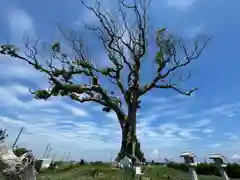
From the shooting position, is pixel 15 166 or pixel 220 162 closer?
pixel 15 166

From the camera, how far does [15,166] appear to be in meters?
2.71

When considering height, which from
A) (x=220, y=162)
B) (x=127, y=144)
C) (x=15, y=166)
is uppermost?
(x=127, y=144)

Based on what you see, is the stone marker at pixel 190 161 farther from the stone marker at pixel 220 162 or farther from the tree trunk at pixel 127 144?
the tree trunk at pixel 127 144

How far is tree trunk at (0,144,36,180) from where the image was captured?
2.70 metres

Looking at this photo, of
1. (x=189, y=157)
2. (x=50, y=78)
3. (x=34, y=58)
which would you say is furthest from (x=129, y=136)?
(x=189, y=157)

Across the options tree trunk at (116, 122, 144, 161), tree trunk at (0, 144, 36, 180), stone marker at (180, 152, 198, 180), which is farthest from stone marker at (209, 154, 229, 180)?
tree trunk at (116, 122, 144, 161)

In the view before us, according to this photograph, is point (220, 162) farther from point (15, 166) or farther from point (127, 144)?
point (127, 144)

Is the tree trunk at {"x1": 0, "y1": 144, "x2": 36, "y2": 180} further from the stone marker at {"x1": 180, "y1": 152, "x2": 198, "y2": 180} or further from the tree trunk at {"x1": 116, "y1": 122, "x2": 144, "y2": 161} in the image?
the tree trunk at {"x1": 116, "y1": 122, "x2": 144, "y2": 161}

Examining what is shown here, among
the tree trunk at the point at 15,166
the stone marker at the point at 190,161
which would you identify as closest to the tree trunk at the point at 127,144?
the stone marker at the point at 190,161

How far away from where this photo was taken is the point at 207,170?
20531 mm

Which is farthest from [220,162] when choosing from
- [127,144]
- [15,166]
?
[127,144]

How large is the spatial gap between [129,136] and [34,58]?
1006 centimetres

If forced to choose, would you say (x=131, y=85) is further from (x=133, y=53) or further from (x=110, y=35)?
(x=110, y=35)

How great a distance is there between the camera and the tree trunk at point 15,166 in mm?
2695
